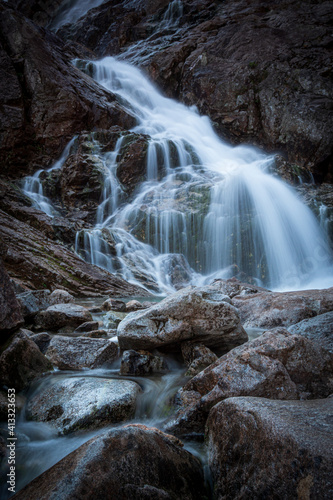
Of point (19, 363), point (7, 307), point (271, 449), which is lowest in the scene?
point (19, 363)

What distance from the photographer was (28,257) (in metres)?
10.1

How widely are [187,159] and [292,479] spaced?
24.5m

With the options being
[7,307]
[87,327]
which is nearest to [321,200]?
[87,327]

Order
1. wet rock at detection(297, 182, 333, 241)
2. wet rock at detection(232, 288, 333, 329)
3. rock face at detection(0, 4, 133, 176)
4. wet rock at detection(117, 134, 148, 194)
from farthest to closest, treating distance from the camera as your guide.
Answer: wet rock at detection(117, 134, 148, 194) → rock face at detection(0, 4, 133, 176) → wet rock at detection(297, 182, 333, 241) → wet rock at detection(232, 288, 333, 329)

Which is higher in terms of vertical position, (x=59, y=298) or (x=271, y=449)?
(x=271, y=449)

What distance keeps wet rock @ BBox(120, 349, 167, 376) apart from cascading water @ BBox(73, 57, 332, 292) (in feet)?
31.8

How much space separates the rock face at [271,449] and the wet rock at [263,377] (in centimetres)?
38

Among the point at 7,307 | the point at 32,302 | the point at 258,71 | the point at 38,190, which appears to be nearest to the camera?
the point at 7,307

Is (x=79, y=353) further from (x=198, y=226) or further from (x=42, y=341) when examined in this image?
(x=198, y=226)

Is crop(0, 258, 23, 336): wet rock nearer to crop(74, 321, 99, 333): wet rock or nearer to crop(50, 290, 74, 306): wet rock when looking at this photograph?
crop(74, 321, 99, 333): wet rock

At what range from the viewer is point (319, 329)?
3.76 metres

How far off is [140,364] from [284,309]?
329 centimetres

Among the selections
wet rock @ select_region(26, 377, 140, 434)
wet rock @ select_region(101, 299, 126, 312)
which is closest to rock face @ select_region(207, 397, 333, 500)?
wet rock @ select_region(26, 377, 140, 434)

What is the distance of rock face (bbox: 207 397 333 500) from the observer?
1368mm
